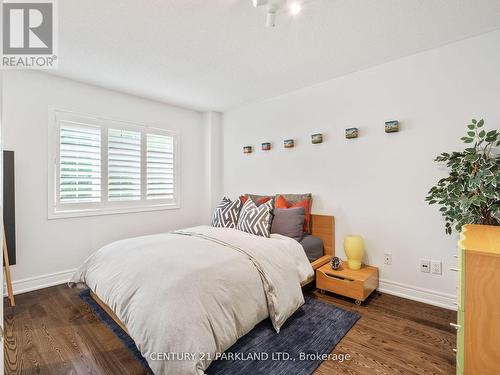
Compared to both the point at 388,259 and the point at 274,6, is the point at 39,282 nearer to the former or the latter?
the point at 274,6

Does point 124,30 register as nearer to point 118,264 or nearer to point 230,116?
point 118,264

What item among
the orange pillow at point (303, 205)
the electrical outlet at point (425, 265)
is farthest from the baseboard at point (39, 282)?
the electrical outlet at point (425, 265)

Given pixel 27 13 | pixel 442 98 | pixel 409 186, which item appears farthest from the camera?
pixel 409 186

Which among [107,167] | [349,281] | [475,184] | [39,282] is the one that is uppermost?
[107,167]

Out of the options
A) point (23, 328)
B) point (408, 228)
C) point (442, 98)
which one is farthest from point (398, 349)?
point (23, 328)

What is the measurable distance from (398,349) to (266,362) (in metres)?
0.94

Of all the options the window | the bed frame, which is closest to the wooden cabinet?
the bed frame

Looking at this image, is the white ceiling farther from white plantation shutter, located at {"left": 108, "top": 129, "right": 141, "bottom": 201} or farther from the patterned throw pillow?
the patterned throw pillow

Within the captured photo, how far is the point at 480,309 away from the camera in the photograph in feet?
3.45

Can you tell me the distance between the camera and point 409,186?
2531 millimetres

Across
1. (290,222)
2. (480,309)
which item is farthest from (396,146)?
(480,309)

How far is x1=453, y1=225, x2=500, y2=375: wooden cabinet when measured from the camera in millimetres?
1026

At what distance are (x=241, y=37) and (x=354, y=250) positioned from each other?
2295mm

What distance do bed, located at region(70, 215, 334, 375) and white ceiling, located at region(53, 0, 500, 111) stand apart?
1.78 metres
